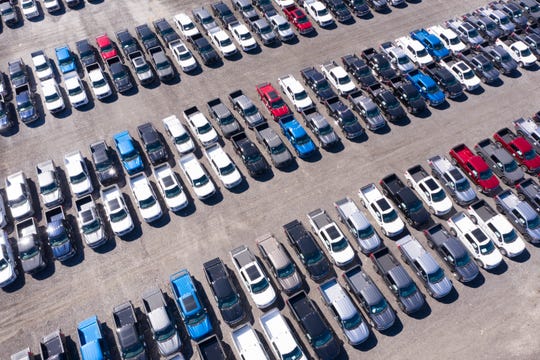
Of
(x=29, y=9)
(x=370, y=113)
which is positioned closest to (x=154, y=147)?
(x=370, y=113)

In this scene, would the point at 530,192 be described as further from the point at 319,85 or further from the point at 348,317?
the point at 319,85

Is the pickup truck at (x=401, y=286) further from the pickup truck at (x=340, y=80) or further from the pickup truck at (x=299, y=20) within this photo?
the pickup truck at (x=299, y=20)

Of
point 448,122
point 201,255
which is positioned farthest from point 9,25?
point 448,122

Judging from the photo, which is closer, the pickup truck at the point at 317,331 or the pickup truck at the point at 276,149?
the pickup truck at the point at 317,331

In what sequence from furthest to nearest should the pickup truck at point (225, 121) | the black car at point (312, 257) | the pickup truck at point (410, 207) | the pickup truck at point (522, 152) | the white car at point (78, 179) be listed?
the pickup truck at point (225, 121) < the white car at point (78, 179) < the pickup truck at point (522, 152) < the pickup truck at point (410, 207) < the black car at point (312, 257)

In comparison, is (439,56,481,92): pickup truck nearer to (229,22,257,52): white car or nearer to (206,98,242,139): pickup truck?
(229,22,257,52): white car

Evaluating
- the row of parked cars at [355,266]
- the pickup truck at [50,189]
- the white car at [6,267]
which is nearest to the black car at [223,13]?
the pickup truck at [50,189]

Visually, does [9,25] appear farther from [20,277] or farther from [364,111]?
[364,111]
